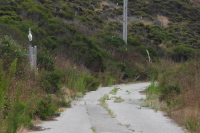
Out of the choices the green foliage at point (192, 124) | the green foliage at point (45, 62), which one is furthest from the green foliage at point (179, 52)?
the green foliage at point (192, 124)

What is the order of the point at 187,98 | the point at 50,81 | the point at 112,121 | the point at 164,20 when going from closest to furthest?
the point at 112,121, the point at 187,98, the point at 50,81, the point at 164,20

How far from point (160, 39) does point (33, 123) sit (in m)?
47.1

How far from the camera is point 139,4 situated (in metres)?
79.5

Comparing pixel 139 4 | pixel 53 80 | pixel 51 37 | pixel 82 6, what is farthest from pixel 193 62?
pixel 139 4

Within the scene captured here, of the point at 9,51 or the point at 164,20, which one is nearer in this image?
the point at 9,51

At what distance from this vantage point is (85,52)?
1415 inches

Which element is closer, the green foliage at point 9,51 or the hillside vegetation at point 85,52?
the hillside vegetation at point 85,52

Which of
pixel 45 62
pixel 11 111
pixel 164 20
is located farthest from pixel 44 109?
pixel 164 20

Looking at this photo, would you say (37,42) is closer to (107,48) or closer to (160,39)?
(107,48)

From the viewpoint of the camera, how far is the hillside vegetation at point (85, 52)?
1375cm

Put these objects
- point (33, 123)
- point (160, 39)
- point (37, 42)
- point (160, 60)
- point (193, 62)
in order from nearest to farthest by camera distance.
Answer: point (33, 123)
point (193, 62)
point (37, 42)
point (160, 60)
point (160, 39)

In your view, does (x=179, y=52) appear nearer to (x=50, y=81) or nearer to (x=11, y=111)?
(x=50, y=81)

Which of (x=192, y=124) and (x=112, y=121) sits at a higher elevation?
(x=192, y=124)

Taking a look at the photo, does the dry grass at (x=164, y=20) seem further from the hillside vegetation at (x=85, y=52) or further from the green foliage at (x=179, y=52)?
the green foliage at (x=179, y=52)
